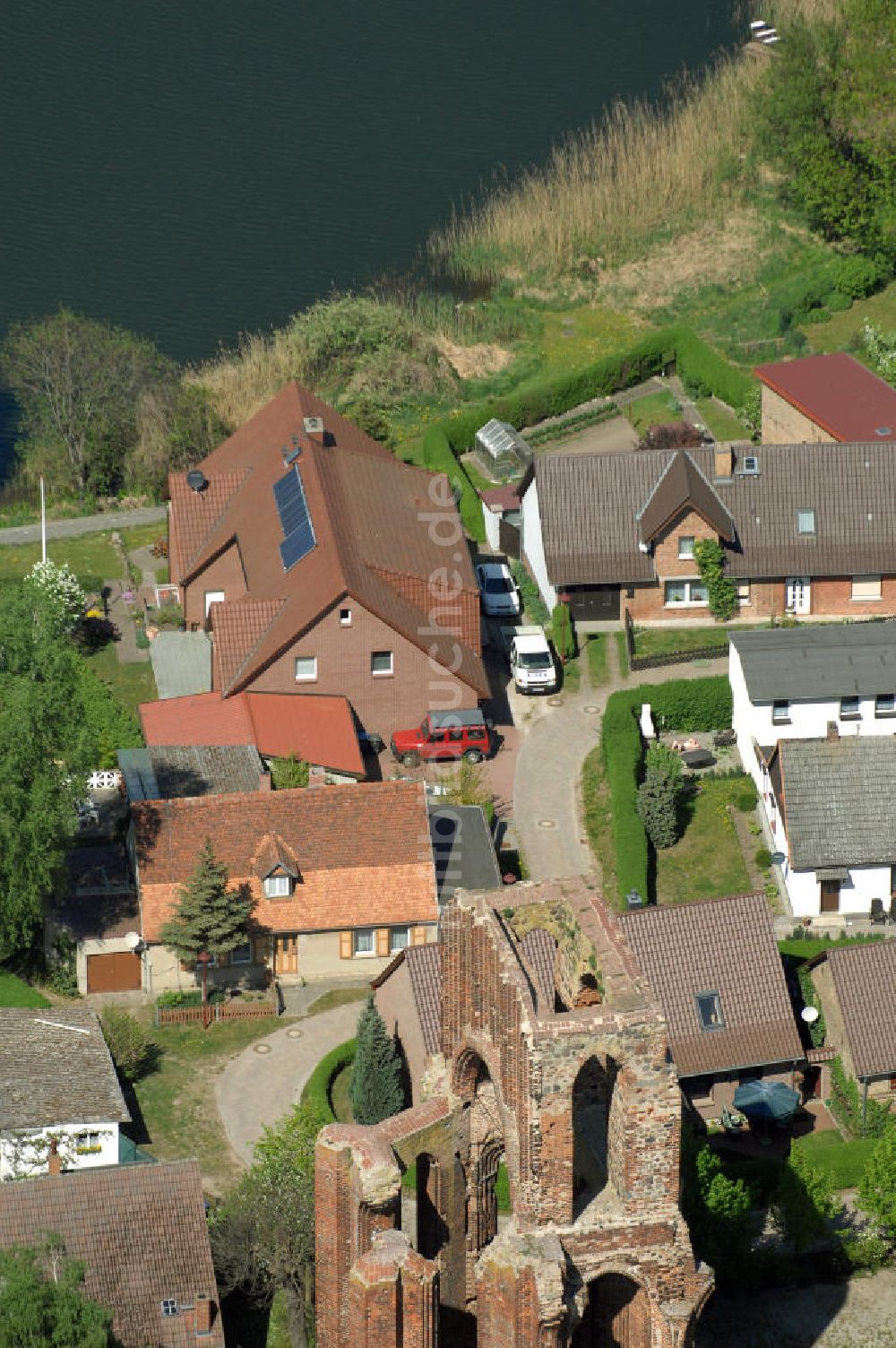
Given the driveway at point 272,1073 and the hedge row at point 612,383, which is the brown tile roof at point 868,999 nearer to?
the driveway at point 272,1073

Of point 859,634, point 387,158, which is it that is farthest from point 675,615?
point 387,158

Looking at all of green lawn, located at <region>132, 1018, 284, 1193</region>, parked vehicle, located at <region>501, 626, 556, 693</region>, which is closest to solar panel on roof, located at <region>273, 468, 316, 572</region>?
parked vehicle, located at <region>501, 626, 556, 693</region>

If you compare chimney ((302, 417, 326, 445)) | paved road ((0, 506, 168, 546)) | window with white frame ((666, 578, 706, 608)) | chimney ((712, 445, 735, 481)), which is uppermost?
chimney ((302, 417, 326, 445))

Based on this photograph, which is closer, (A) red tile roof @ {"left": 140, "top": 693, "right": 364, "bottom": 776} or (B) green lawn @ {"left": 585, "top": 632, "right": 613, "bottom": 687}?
(A) red tile roof @ {"left": 140, "top": 693, "right": 364, "bottom": 776}

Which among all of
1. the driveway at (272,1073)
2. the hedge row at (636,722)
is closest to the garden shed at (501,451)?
the hedge row at (636,722)

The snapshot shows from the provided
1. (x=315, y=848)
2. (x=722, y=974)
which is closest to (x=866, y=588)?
(x=722, y=974)

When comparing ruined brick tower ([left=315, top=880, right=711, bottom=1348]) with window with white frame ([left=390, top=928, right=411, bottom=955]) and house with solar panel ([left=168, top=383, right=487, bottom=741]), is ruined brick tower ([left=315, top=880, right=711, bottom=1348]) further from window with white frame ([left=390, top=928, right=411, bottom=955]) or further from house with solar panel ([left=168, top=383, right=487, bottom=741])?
house with solar panel ([left=168, top=383, right=487, bottom=741])

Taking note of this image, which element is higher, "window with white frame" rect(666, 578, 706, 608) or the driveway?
"window with white frame" rect(666, 578, 706, 608)

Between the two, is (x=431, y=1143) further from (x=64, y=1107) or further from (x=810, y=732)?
(x=810, y=732)
